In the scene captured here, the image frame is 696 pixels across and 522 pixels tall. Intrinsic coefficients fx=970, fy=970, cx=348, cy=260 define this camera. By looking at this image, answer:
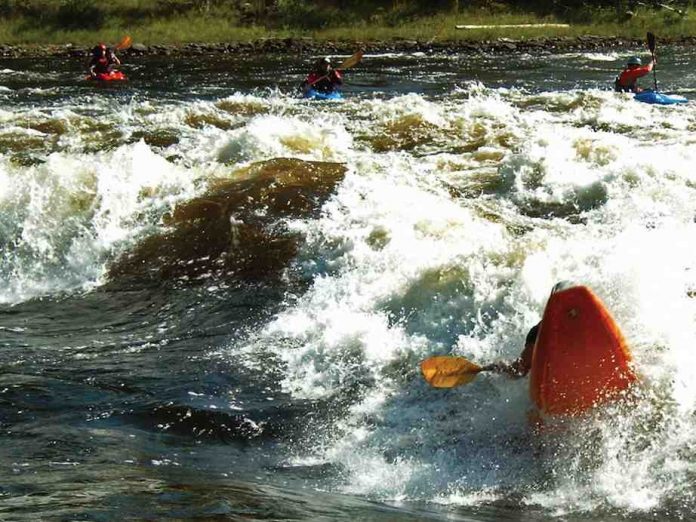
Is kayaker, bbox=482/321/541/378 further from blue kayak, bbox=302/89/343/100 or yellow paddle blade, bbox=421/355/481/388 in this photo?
blue kayak, bbox=302/89/343/100

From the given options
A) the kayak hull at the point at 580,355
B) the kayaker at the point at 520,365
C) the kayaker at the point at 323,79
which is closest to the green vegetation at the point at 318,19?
the kayaker at the point at 323,79

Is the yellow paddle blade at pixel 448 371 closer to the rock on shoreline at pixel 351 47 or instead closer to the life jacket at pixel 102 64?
the life jacket at pixel 102 64

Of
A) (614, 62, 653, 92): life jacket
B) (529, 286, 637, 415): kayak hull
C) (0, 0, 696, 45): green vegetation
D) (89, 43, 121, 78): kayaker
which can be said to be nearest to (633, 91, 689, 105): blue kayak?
(614, 62, 653, 92): life jacket

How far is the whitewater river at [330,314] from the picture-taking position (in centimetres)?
431

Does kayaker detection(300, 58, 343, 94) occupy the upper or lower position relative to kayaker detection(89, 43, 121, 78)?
upper

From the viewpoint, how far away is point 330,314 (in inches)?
257

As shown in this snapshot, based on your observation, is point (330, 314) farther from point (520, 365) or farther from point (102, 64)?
point (102, 64)

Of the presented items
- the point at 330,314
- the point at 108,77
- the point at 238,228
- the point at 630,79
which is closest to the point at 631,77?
the point at 630,79

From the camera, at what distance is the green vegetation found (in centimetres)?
3166

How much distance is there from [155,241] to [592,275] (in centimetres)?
403

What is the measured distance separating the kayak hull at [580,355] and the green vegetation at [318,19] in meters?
26.9

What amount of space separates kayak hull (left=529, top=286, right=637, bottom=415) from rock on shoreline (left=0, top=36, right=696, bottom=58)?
24.3 m

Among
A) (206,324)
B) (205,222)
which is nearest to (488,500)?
(206,324)

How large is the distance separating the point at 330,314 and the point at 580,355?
217 cm
